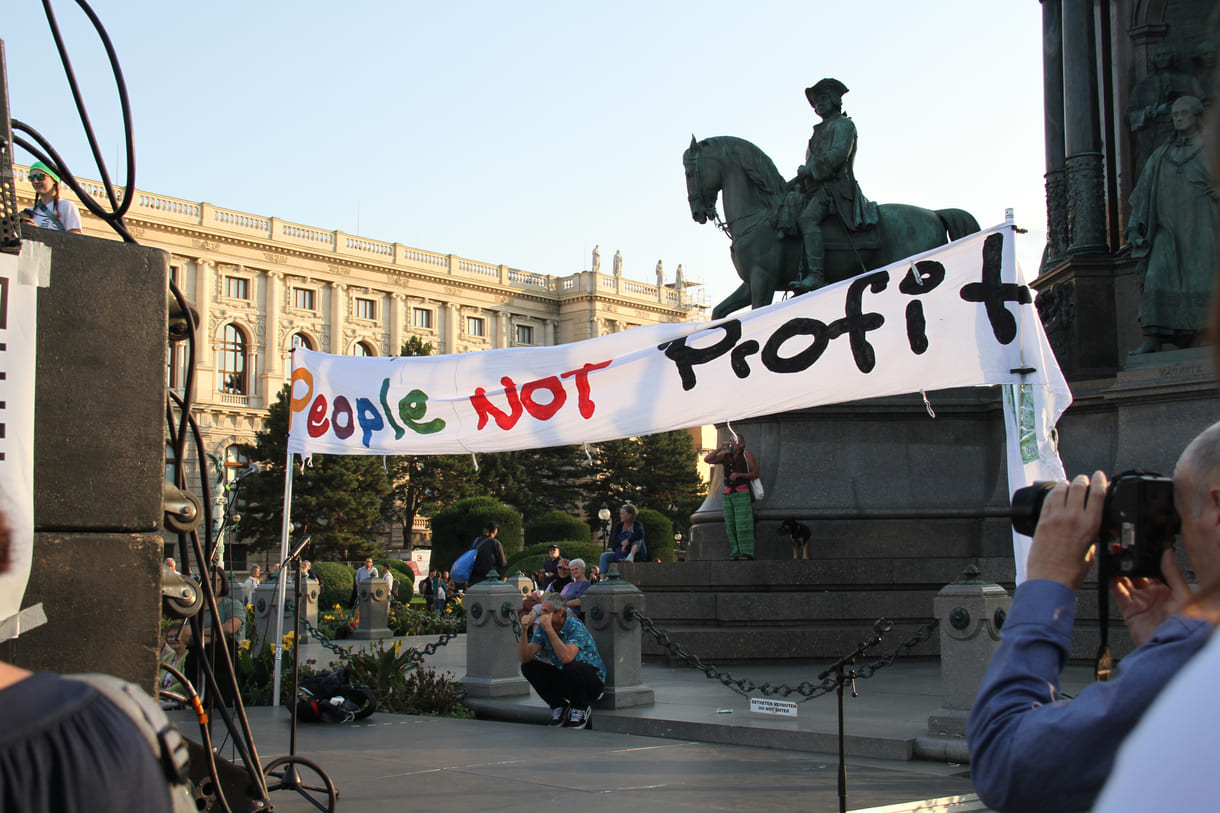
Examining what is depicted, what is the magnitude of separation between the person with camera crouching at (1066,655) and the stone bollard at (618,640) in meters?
8.18

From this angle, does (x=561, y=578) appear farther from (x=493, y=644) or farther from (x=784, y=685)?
(x=784, y=685)

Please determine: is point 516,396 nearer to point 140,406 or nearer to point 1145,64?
point 140,406

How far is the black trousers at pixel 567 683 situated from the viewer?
384 inches

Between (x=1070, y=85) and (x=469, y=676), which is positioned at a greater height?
(x=1070, y=85)

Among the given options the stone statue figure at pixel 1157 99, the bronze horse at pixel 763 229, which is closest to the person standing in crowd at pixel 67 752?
the bronze horse at pixel 763 229

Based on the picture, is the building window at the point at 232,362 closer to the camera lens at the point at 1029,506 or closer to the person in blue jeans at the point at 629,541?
the person in blue jeans at the point at 629,541

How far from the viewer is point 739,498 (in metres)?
13.8

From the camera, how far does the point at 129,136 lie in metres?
4.13

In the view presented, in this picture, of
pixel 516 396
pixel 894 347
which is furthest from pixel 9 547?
pixel 516 396

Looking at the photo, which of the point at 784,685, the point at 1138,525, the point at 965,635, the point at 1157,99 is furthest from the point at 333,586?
the point at 1138,525

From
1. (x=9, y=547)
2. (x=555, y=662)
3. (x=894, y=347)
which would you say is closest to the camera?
(x=9, y=547)

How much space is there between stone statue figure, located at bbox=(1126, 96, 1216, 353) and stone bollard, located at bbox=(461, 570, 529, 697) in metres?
6.98

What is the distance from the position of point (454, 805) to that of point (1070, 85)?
12.1 m

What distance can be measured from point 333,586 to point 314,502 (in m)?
28.2
